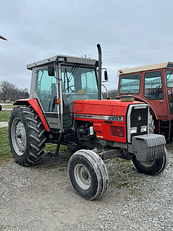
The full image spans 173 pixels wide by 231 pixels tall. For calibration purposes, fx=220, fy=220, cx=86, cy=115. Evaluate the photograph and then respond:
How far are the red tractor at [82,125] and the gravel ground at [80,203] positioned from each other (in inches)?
11.3

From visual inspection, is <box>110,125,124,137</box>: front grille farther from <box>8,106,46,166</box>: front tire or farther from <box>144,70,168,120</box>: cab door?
<box>144,70,168,120</box>: cab door

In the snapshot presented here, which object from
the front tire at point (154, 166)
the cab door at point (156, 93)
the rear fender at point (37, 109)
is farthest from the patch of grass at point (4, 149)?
the cab door at point (156, 93)

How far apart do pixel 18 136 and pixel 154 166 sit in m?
3.34

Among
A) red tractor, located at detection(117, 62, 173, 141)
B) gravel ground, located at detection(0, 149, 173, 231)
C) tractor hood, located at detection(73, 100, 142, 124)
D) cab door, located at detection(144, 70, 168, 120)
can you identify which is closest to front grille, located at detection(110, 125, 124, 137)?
tractor hood, located at detection(73, 100, 142, 124)

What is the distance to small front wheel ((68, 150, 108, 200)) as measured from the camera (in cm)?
355

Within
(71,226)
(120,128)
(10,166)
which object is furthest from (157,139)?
(10,166)

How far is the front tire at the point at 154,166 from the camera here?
446 centimetres

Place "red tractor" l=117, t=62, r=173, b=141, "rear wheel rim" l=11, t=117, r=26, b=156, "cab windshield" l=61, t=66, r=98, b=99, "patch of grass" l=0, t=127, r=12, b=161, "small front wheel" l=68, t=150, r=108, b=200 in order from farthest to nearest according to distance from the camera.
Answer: "red tractor" l=117, t=62, r=173, b=141 < "patch of grass" l=0, t=127, r=12, b=161 < "rear wheel rim" l=11, t=117, r=26, b=156 < "cab windshield" l=61, t=66, r=98, b=99 < "small front wheel" l=68, t=150, r=108, b=200

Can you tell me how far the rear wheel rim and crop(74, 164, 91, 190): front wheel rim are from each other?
210 cm

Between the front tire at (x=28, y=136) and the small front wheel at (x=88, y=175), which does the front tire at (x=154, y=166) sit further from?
the front tire at (x=28, y=136)

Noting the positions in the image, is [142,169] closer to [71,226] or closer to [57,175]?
[57,175]

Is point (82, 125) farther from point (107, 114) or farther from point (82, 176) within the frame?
point (82, 176)

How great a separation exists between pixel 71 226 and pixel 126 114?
6.86 ft

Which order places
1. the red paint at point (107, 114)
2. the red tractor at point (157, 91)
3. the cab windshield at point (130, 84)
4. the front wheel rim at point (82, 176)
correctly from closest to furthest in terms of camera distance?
the front wheel rim at point (82, 176) → the red paint at point (107, 114) → the red tractor at point (157, 91) → the cab windshield at point (130, 84)
